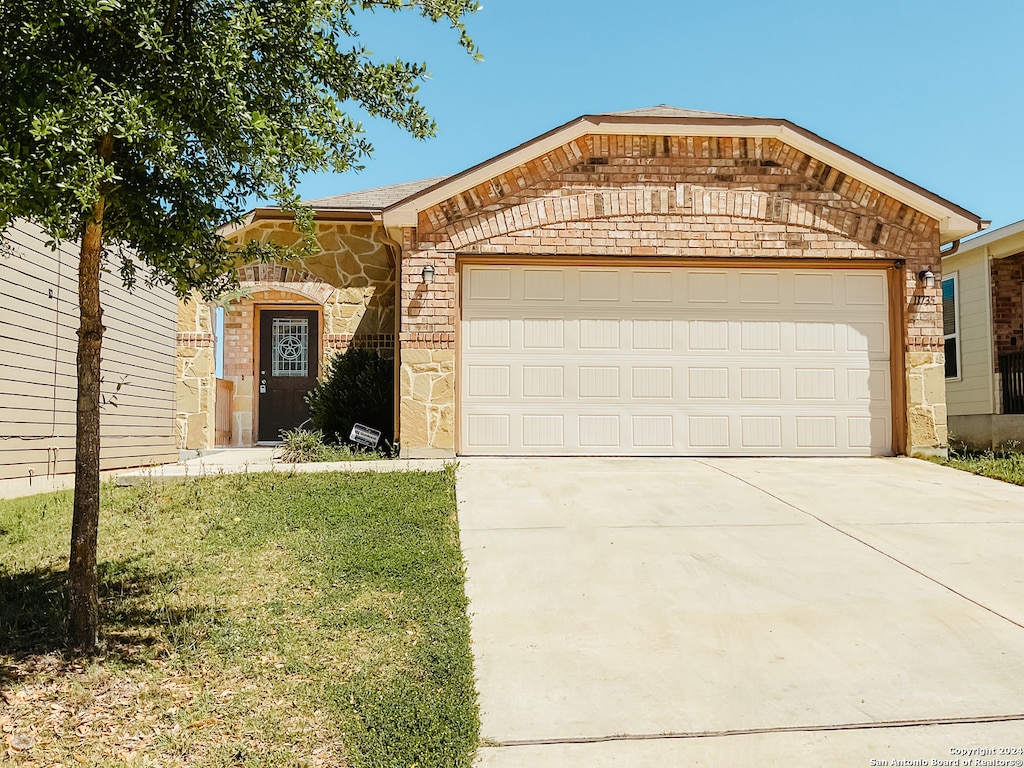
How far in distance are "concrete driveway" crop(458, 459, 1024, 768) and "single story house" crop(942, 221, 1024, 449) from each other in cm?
681

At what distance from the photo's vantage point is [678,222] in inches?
421

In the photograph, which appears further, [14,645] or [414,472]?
[414,472]

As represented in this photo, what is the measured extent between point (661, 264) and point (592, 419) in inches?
86.3

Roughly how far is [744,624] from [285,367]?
42.3ft

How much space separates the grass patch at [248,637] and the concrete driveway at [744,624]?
336 millimetres

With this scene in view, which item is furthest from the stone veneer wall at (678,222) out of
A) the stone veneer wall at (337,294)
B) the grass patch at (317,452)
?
the stone veneer wall at (337,294)

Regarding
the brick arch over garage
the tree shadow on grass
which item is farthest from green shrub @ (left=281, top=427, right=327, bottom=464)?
the tree shadow on grass

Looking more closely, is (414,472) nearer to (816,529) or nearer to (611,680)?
(816,529)

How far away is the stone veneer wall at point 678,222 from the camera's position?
10477 mm

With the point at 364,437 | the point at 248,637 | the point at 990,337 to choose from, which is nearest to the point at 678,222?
the point at 364,437

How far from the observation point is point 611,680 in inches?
163

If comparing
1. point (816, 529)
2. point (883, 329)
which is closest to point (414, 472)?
point (816, 529)

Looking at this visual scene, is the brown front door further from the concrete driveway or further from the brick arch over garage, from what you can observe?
the concrete driveway

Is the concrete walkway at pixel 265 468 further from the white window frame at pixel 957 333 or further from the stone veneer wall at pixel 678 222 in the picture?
the white window frame at pixel 957 333
